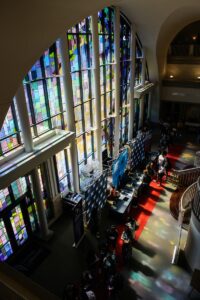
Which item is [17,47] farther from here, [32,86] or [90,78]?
[90,78]

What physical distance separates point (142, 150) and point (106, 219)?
5548 millimetres

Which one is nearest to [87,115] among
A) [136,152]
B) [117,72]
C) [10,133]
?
[117,72]

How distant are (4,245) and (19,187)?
6.58 ft

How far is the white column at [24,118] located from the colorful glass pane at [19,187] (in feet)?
3.93

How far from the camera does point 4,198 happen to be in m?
7.83

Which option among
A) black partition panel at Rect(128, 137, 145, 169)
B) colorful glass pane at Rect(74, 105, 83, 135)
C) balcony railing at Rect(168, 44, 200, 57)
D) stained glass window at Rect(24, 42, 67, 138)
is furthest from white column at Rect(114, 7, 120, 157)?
balcony railing at Rect(168, 44, 200, 57)

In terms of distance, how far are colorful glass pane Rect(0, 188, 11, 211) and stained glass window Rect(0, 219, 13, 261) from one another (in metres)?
0.53

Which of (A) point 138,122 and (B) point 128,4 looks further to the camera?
(A) point 138,122

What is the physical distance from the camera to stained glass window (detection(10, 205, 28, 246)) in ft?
27.6

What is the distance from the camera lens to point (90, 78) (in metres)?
11.2

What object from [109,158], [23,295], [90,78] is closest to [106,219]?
[109,158]

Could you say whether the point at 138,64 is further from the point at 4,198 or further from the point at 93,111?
the point at 4,198

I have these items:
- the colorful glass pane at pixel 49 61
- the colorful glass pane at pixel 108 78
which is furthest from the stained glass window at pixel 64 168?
the colorful glass pane at pixel 108 78

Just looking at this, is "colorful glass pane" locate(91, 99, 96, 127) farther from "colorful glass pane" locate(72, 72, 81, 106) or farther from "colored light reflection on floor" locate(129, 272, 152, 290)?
"colored light reflection on floor" locate(129, 272, 152, 290)
